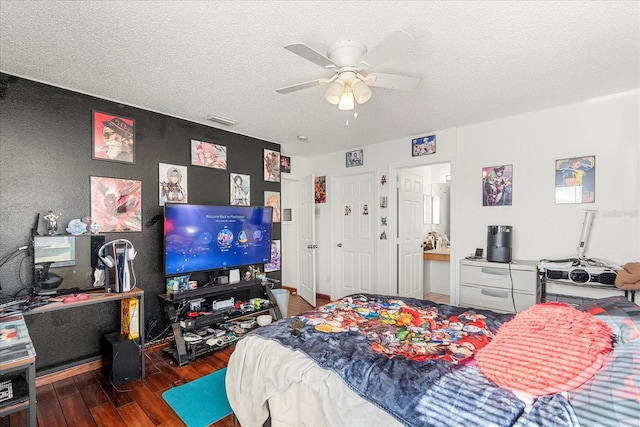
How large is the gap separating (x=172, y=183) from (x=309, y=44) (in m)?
2.22

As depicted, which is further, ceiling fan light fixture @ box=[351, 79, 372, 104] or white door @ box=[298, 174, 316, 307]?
white door @ box=[298, 174, 316, 307]

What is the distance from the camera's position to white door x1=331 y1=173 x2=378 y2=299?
4.61 m

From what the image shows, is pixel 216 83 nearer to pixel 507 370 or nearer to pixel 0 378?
pixel 0 378

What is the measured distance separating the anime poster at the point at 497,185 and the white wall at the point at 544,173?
5 centimetres

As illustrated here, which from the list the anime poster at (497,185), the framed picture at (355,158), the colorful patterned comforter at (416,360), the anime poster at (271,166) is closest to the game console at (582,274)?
the anime poster at (497,185)

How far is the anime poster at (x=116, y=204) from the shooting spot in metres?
2.78

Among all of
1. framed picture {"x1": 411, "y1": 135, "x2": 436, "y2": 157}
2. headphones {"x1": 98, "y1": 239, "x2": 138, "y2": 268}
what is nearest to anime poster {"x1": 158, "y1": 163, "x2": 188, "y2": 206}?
headphones {"x1": 98, "y1": 239, "x2": 138, "y2": 268}

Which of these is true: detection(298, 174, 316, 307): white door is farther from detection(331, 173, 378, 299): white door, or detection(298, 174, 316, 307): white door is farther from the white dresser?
the white dresser

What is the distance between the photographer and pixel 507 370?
120 cm

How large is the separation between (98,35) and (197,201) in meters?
1.95

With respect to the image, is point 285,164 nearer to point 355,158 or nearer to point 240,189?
point 355,158

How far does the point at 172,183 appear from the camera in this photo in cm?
332

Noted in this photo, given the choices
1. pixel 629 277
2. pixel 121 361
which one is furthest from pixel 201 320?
pixel 629 277

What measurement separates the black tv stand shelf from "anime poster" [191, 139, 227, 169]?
4.78 feet
